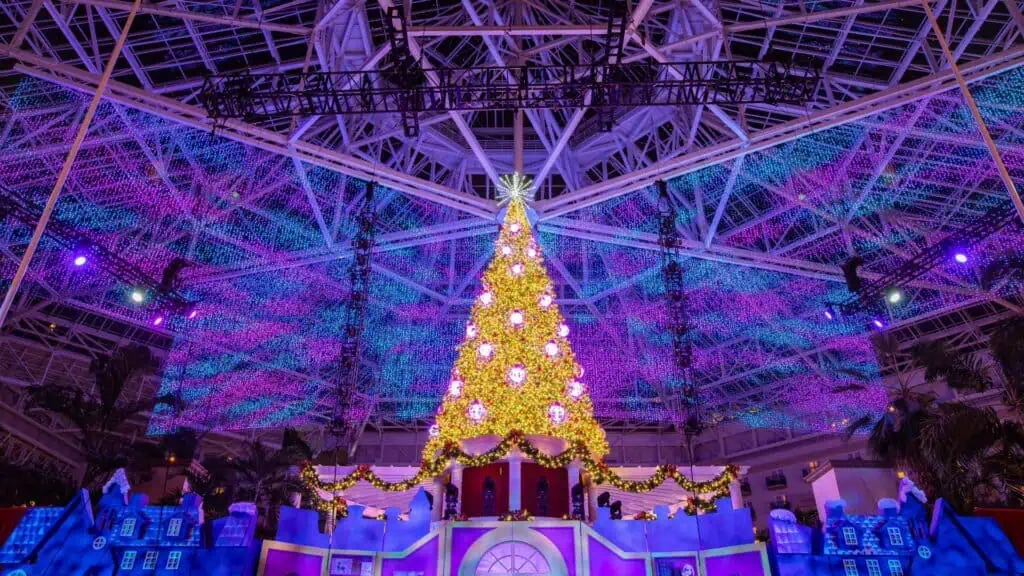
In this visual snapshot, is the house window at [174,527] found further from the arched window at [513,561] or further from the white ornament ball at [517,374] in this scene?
the white ornament ball at [517,374]

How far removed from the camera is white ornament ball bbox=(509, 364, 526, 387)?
12.8 m

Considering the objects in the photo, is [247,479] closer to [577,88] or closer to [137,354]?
[137,354]

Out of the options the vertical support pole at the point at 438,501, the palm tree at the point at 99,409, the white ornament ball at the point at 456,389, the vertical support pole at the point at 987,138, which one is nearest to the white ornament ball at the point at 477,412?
the white ornament ball at the point at 456,389

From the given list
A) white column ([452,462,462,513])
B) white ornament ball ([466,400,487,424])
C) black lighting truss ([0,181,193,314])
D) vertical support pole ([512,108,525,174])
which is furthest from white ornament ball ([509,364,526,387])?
black lighting truss ([0,181,193,314])

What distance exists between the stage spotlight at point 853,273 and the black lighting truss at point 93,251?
20761 millimetres

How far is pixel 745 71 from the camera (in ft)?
60.8

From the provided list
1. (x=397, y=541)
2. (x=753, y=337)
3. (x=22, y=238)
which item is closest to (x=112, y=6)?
(x=22, y=238)

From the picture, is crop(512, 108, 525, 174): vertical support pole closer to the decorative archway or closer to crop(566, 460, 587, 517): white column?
crop(566, 460, 587, 517): white column

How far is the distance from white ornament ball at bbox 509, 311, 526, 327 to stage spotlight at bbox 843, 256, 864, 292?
1260 centimetres

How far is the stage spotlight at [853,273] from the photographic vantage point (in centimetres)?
2075

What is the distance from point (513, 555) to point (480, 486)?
58.6 inches

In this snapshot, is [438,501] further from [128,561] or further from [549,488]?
[128,561]

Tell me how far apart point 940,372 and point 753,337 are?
1199cm

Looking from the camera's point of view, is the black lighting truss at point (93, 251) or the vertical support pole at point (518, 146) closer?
the black lighting truss at point (93, 251)
